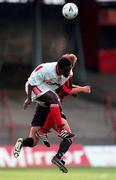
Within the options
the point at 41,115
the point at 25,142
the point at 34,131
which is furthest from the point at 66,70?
the point at 25,142

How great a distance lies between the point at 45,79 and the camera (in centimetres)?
1741

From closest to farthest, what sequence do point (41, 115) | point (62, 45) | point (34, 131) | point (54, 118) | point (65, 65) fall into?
point (65, 65)
point (54, 118)
point (41, 115)
point (34, 131)
point (62, 45)

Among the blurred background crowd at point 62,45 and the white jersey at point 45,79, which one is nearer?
the white jersey at point 45,79

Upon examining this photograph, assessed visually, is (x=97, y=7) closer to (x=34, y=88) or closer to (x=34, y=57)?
(x=34, y=57)

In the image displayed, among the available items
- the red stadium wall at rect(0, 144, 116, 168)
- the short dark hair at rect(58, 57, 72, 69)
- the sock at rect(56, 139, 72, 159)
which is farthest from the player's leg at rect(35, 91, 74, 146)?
the red stadium wall at rect(0, 144, 116, 168)

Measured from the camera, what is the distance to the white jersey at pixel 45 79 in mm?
17328

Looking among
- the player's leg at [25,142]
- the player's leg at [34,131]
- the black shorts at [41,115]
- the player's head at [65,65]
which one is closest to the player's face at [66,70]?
the player's head at [65,65]

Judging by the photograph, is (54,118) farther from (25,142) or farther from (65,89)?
(25,142)

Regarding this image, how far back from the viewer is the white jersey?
17.3m

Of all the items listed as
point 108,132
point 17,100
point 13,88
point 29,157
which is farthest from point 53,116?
point 13,88

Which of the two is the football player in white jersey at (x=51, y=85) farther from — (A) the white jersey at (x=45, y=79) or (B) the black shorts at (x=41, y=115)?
(B) the black shorts at (x=41, y=115)

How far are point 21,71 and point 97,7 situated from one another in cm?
718

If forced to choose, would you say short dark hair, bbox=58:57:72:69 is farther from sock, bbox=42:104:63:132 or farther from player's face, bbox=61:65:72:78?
sock, bbox=42:104:63:132

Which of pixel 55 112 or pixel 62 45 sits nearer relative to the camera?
pixel 55 112
